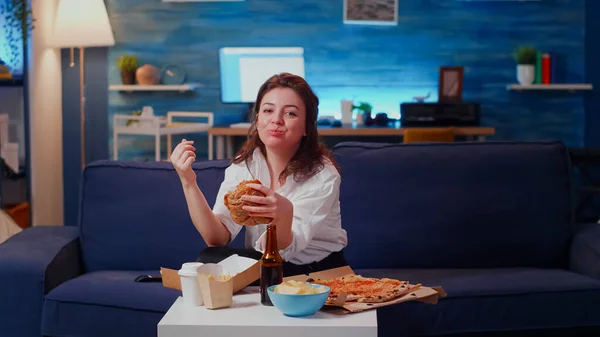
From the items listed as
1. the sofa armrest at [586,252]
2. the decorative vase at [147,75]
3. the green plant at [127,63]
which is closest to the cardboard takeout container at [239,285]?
the sofa armrest at [586,252]

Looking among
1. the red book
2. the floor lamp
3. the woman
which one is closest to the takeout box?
the woman

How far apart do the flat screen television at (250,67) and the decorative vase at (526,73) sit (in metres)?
1.58

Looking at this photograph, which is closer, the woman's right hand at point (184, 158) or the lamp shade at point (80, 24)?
the woman's right hand at point (184, 158)

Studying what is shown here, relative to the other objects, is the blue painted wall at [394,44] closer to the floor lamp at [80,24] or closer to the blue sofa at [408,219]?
the floor lamp at [80,24]

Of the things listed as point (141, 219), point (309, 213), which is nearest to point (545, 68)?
point (141, 219)

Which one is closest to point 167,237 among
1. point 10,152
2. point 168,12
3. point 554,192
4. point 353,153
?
point 353,153

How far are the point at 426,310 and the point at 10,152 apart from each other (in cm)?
325

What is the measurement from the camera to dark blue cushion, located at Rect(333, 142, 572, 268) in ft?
10.2

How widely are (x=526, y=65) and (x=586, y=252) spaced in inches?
127

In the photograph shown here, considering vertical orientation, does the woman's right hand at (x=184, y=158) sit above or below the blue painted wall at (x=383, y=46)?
below

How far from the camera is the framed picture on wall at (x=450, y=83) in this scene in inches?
240

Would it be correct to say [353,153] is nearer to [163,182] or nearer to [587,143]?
[163,182]

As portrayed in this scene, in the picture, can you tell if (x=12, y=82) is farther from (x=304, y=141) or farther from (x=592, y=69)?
(x=592, y=69)

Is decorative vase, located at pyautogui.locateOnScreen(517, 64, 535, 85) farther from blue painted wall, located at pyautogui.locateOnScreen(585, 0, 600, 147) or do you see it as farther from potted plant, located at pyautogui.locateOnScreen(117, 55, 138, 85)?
potted plant, located at pyautogui.locateOnScreen(117, 55, 138, 85)
